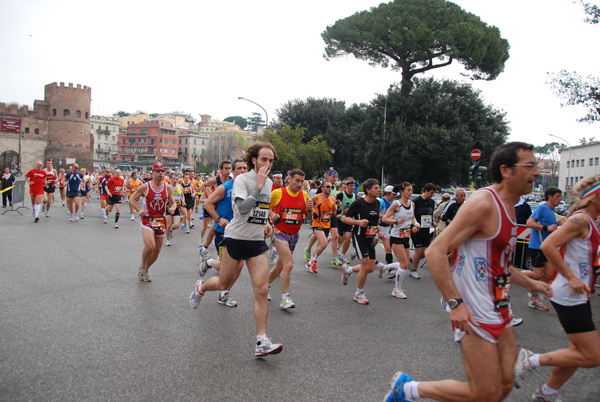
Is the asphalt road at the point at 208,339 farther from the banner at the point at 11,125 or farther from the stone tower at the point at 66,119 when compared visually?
the banner at the point at 11,125

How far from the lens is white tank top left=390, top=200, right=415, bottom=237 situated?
8117mm

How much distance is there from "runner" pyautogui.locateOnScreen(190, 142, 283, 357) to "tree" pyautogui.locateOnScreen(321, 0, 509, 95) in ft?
106

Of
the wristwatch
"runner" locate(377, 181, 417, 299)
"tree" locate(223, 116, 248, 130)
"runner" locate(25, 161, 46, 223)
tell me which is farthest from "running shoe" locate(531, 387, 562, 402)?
"tree" locate(223, 116, 248, 130)

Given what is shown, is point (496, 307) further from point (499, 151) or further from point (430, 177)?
point (430, 177)

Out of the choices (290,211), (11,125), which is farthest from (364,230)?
(11,125)

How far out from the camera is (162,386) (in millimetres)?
3639

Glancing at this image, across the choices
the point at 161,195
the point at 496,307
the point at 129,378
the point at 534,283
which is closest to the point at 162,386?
the point at 129,378

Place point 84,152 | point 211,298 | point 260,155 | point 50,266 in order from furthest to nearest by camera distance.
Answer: point 84,152, point 50,266, point 211,298, point 260,155

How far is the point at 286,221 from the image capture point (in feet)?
21.6

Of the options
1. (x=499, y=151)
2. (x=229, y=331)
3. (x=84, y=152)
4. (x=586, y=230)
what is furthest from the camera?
(x=84, y=152)

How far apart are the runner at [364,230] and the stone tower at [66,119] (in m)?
86.8

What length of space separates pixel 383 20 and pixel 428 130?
9651 mm

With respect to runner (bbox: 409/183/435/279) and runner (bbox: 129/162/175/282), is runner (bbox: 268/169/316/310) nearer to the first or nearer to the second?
runner (bbox: 129/162/175/282)

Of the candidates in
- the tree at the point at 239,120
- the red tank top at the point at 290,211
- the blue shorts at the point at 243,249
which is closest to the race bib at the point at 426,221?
the red tank top at the point at 290,211
